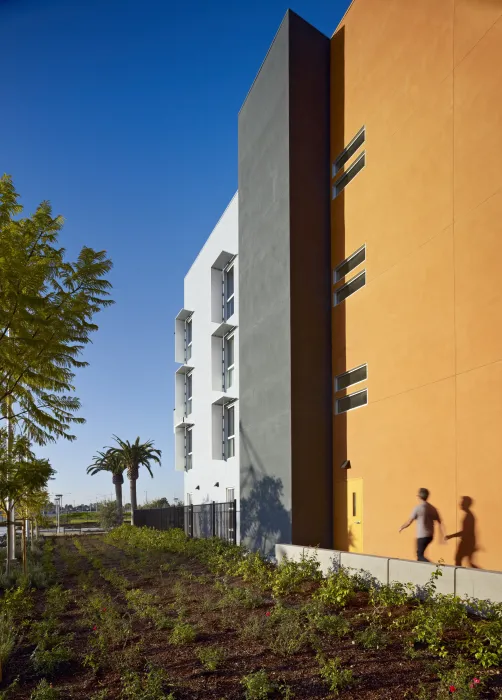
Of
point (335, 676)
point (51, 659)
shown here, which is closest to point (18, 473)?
point (51, 659)

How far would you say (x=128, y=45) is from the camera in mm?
8641

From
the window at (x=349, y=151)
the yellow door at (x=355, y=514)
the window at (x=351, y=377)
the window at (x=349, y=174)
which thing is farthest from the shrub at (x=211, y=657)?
the window at (x=349, y=151)

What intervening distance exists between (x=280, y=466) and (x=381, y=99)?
9.82m

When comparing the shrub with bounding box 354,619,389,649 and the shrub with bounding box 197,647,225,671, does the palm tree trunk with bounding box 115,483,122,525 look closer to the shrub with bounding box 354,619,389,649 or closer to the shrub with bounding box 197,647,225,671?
the shrub with bounding box 197,647,225,671

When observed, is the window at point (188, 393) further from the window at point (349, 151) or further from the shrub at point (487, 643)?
the shrub at point (487, 643)

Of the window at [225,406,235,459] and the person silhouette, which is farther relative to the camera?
the window at [225,406,235,459]

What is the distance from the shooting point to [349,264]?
56.4ft

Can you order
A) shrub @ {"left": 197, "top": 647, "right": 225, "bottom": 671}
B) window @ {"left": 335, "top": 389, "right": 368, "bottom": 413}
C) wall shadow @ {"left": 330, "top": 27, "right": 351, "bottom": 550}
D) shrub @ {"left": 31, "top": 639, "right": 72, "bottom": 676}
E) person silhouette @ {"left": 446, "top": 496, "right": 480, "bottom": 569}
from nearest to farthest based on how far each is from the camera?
shrub @ {"left": 197, "top": 647, "right": 225, "bottom": 671}, shrub @ {"left": 31, "top": 639, "right": 72, "bottom": 676}, person silhouette @ {"left": 446, "top": 496, "right": 480, "bottom": 569}, window @ {"left": 335, "top": 389, "right": 368, "bottom": 413}, wall shadow @ {"left": 330, "top": 27, "right": 351, "bottom": 550}

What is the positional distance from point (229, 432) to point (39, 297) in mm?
13000

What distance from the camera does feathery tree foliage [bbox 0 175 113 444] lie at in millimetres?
12500

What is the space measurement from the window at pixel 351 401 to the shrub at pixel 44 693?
410 inches

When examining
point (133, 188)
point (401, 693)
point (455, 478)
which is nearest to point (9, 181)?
point (133, 188)

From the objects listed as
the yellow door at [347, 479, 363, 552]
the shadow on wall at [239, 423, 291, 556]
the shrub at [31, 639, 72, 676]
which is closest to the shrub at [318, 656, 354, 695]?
the shrub at [31, 639, 72, 676]

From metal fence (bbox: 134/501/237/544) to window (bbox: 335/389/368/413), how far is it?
6.35 meters
